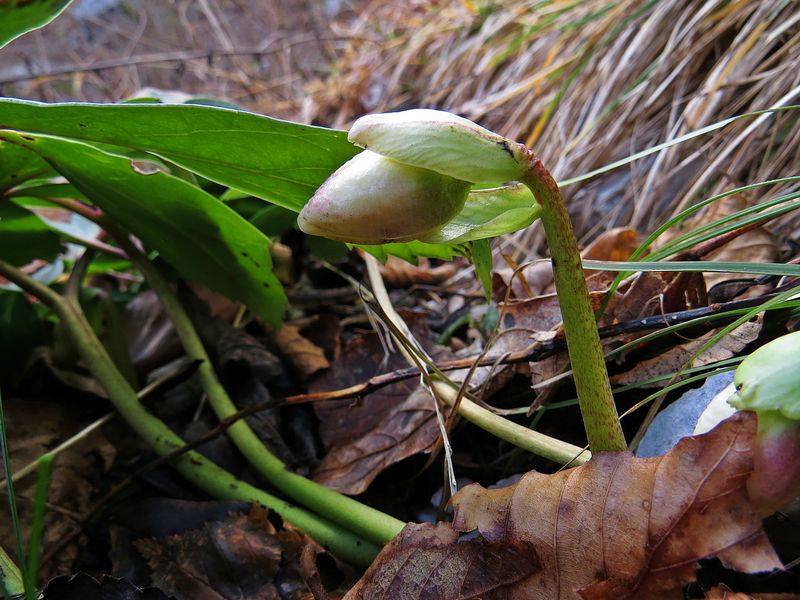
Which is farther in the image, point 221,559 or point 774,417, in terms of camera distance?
point 221,559

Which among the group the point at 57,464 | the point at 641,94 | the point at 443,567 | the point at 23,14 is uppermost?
the point at 23,14

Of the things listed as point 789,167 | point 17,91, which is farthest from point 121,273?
point 17,91

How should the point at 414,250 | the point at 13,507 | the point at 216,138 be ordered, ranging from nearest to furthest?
the point at 13,507 < the point at 216,138 < the point at 414,250

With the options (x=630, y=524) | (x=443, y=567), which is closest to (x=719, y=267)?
(x=630, y=524)

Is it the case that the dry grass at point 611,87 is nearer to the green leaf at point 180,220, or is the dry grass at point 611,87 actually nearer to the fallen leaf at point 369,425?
the fallen leaf at point 369,425

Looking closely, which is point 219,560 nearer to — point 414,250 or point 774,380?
point 414,250

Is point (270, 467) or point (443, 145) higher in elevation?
point (443, 145)


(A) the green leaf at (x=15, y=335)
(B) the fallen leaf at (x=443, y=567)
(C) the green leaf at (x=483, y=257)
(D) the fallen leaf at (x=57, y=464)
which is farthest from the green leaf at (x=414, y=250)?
(A) the green leaf at (x=15, y=335)

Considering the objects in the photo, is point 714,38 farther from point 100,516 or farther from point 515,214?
point 100,516
